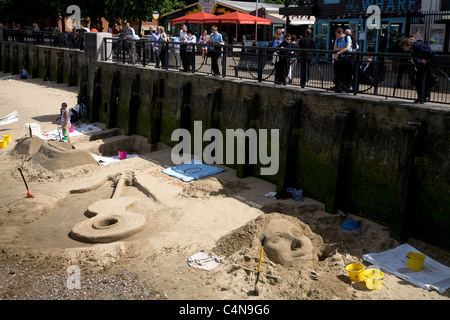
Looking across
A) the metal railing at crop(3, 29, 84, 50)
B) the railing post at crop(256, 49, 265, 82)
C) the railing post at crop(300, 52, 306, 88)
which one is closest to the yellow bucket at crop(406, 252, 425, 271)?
the railing post at crop(300, 52, 306, 88)

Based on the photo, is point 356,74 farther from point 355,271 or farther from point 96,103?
point 96,103

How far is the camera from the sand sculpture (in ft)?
41.5

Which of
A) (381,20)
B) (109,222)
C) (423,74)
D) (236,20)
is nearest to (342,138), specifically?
(423,74)

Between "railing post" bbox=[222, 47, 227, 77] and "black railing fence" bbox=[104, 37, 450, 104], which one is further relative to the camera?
"railing post" bbox=[222, 47, 227, 77]

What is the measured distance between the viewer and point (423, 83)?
38.2 feet

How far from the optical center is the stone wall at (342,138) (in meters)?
11.4

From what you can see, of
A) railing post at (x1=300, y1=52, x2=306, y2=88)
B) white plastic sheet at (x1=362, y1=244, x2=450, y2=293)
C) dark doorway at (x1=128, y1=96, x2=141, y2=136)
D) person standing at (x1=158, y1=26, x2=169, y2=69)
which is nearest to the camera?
white plastic sheet at (x1=362, y1=244, x2=450, y2=293)

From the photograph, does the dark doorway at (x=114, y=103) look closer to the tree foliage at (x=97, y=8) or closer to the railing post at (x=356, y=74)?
the railing post at (x=356, y=74)

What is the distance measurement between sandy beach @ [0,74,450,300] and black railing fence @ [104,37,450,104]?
3.14m

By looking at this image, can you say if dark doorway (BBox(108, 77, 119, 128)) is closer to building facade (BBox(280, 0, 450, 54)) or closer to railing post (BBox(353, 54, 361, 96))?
building facade (BBox(280, 0, 450, 54))

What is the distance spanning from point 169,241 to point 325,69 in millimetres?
6093
